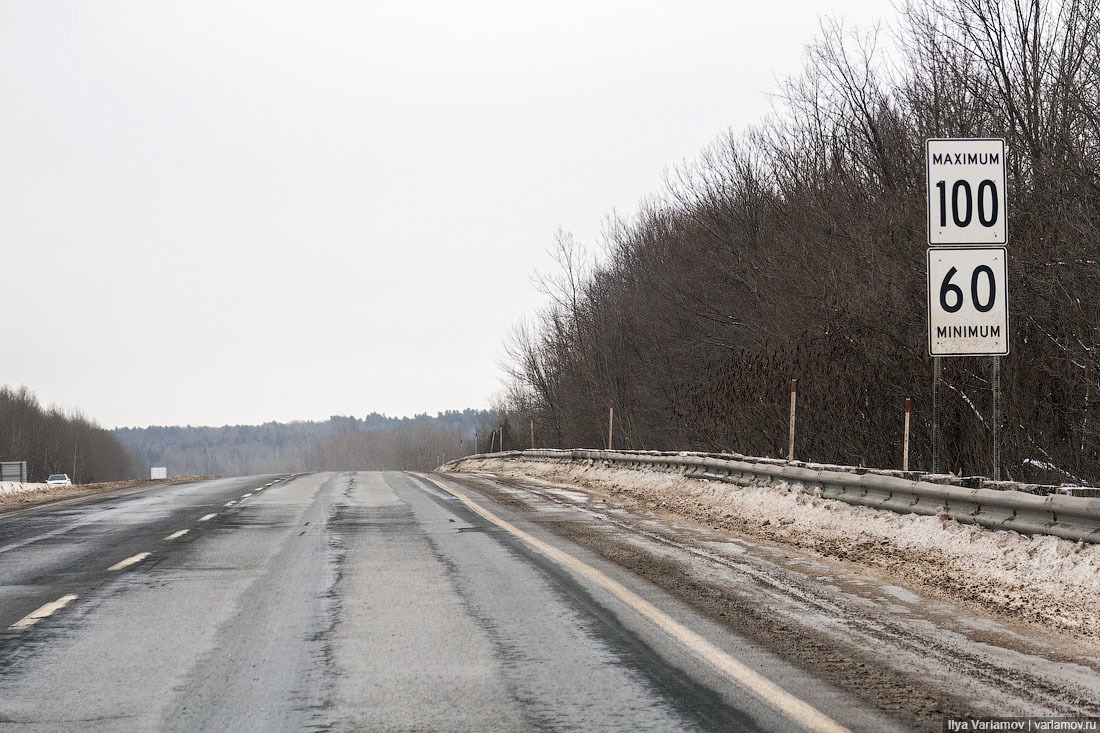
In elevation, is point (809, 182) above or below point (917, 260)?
above

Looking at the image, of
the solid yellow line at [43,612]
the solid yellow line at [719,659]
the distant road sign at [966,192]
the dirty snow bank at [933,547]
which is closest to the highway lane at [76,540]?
the solid yellow line at [43,612]

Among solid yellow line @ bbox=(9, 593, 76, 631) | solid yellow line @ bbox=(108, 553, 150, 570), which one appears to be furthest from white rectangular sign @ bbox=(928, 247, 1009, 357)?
solid yellow line @ bbox=(108, 553, 150, 570)

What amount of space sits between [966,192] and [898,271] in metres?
7.55

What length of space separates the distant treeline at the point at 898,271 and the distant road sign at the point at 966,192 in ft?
9.94

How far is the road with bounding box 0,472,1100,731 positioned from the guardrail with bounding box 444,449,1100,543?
1.37 m

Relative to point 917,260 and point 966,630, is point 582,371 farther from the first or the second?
point 966,630

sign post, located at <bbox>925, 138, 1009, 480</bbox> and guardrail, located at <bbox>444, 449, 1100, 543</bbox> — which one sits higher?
sign post, located at <bbox>925, 138, 1009, 480</bbox>

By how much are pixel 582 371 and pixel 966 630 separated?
1782 inches

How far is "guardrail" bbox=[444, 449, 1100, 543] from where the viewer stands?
8336mm

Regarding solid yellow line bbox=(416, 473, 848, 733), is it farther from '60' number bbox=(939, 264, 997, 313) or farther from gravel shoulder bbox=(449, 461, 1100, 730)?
'60' number bbox=(939, 264, 997, 313)

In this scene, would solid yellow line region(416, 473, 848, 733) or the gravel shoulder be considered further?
the gravel shoulder

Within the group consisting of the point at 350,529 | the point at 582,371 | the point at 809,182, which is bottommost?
the point at 350,529

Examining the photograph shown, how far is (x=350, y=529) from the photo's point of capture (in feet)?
46.2

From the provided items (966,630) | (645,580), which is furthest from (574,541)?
(966,630)
